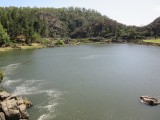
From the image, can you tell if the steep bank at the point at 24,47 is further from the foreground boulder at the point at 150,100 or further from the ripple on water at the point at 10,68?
the foreground boulder at the point at 150,100

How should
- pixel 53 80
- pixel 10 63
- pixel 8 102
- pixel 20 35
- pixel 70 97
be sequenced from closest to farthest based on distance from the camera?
pixel 8 102
pixel 70 97
pixel 53 80
pixel 10 63
pixel 20 35

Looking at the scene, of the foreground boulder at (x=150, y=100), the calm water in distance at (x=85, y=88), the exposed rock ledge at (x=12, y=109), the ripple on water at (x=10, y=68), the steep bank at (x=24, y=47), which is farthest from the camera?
the steep bank at (x=24, y=47)

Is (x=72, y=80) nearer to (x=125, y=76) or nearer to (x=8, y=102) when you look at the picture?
(x=125, y=76)

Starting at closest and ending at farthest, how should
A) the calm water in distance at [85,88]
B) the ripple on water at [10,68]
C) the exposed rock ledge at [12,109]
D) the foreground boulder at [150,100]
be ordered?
the exposed rock ledge at [12,109] → the calm water in distance at [85,88] → the foreground boulder at [150,100] → the ripple on water at [10,68]

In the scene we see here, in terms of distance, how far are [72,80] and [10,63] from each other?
37.4 metres

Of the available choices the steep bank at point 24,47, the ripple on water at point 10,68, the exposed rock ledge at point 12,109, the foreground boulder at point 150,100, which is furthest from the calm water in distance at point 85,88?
the steep bank at point 24,47

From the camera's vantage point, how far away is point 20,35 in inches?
6624

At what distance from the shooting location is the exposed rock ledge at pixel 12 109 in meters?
44.2

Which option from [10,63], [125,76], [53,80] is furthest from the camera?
[10,63]

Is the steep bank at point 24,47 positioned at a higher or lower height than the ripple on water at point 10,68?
higher

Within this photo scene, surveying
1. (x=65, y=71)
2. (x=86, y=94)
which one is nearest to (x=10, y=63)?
(x=65, y=71)

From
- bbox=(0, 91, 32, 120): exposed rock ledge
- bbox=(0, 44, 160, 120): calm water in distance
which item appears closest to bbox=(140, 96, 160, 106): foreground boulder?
bbox=(0, 44, 160, 120): calm water in distance

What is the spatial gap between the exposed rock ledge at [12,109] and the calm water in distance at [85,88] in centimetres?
208

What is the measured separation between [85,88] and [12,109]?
23.6m
